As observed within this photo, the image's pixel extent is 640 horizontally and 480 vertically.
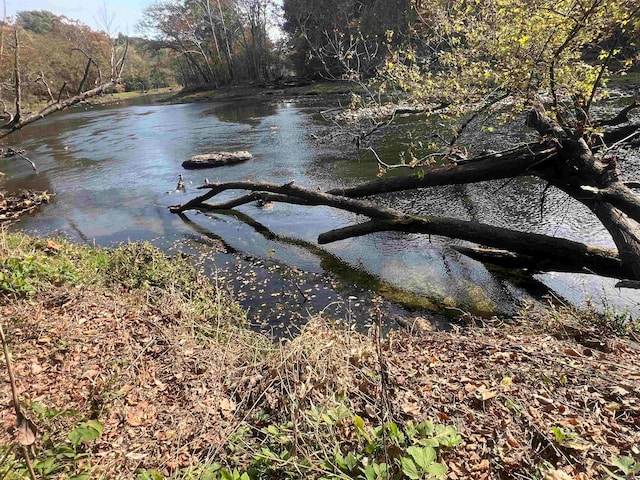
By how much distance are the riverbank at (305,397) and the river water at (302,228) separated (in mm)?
1410

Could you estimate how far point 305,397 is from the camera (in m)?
3.27

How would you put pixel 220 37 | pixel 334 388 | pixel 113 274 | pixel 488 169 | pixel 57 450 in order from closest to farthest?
pixel 57 450 → pixel 334 388 → pixel 113 274 → pixel 488 169 → pixel 220 37

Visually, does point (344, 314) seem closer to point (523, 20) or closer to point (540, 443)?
point (540, 443)

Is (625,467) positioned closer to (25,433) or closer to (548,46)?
(25,433)

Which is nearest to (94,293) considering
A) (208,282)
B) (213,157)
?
(208,282)

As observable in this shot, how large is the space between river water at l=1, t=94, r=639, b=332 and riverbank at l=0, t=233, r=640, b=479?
1410mm

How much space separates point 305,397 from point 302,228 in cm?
672

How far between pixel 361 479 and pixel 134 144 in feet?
76.3

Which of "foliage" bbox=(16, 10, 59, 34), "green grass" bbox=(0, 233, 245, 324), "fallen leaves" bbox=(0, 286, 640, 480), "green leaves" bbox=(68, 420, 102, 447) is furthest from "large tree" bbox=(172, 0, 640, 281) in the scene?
"foliage" bbox=(16, 10, 59, 34)

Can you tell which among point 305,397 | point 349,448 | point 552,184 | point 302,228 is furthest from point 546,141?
point 349,448

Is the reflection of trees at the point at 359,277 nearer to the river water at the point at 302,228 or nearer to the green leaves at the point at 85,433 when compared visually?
the river water at the point at 302,228

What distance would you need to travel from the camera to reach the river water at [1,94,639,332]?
6453mm

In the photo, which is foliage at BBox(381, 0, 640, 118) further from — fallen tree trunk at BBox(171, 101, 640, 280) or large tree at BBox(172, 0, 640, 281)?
fallen tree trunk at BBox(171, 101, 640, 280)

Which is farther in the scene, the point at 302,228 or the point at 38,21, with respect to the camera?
the point at 38,21
